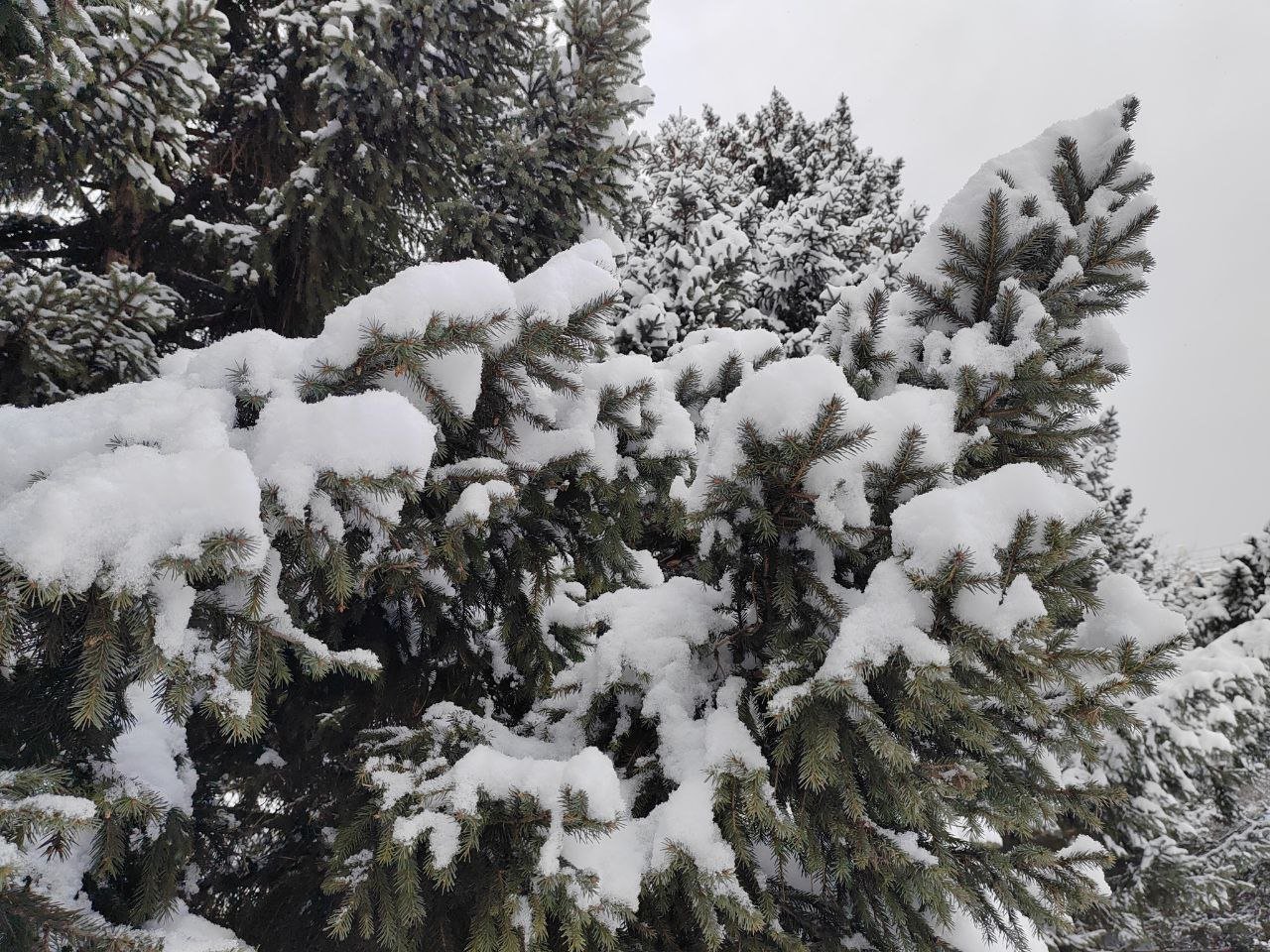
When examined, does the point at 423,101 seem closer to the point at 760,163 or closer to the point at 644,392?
the point at 644,392

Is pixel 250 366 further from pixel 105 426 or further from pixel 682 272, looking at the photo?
pixel 682 272

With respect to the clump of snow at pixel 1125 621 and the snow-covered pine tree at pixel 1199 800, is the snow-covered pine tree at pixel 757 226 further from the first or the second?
the snow-covered pine tree at pixel 1199 800

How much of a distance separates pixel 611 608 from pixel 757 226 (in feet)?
22.2

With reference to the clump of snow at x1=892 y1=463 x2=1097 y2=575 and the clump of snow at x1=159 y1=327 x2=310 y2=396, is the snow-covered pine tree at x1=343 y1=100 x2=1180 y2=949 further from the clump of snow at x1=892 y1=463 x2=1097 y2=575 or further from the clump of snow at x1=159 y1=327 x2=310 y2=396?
the clump of snow at x1=159 y1=327 x2=310 y2=396

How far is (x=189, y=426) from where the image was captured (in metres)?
1.53

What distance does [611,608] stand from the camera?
2.51 metres

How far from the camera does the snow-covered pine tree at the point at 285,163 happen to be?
2.99 meters

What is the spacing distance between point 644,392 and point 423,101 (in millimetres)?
2726

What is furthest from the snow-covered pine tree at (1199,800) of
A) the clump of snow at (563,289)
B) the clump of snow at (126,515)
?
the clump of snow at (126,515)

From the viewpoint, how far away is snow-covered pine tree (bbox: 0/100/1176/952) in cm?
148

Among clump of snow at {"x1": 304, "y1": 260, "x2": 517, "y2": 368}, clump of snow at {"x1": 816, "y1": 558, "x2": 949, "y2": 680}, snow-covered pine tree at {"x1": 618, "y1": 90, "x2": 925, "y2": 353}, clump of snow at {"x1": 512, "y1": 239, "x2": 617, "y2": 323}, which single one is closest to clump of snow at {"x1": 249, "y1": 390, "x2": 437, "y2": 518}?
clump of snow at {"x1": 304, "y1": 260, "x2": 517, "y2": 368}

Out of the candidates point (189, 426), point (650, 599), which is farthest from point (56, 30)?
point (650, 599)

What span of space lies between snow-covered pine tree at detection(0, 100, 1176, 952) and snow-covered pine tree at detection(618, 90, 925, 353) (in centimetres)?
159

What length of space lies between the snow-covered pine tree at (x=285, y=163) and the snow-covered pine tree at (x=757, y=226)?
801mm
